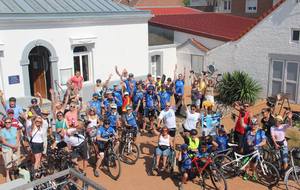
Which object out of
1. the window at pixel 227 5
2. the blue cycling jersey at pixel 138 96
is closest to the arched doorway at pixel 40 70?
the blue cycling jersey at pixel 138 96

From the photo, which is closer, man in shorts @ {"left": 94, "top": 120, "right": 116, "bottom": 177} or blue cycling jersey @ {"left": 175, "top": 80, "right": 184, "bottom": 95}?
man in shorts @ {"left": 94, "top": 120, "right": 116, "bottom": 177}

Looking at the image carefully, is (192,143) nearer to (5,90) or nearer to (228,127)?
(228,127)

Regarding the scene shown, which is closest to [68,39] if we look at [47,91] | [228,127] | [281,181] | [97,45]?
[97,45]

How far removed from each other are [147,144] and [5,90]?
5869 mm

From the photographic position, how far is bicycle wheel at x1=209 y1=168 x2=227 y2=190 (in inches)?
343

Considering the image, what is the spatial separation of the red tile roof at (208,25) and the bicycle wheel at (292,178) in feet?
34.0

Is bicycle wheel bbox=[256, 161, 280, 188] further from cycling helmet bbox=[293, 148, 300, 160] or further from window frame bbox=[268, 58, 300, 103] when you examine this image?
window frame bbox=[268, 58, 300, 103]

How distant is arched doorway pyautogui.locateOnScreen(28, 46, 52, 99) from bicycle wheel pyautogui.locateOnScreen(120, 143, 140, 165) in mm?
6475

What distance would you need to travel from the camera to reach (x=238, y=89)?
54.9 feet

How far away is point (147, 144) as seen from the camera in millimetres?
12023

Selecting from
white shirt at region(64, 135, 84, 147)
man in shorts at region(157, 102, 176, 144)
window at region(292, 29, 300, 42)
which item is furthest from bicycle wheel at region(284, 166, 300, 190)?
window at region(292, 29, 300, 42)

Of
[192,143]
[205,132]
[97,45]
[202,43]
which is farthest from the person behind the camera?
[202,43]

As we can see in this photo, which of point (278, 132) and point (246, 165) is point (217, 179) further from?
point (278, 132)

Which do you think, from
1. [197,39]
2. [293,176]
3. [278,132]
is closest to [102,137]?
[278,132]
